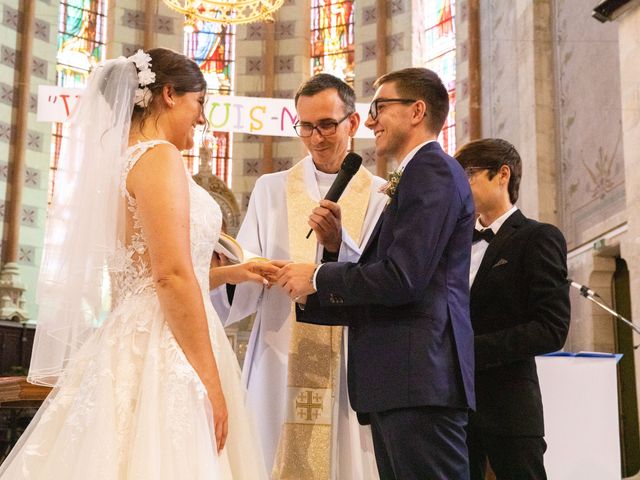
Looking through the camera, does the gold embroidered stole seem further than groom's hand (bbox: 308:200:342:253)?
Yes

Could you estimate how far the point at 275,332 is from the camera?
3.57m

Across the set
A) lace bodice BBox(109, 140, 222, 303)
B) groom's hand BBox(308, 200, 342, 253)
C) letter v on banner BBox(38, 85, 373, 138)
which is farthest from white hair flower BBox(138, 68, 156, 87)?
letter v on banner BBox(38, 85, 373, 138)

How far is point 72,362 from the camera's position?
261 centimetres

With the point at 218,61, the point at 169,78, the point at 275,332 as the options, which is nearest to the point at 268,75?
the point at 218,61

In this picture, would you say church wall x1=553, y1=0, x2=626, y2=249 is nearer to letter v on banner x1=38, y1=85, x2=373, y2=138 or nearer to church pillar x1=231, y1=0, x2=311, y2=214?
letter v on banner x1=38, y1=85, x2=373, y2=138

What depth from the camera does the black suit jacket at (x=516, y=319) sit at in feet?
9.62

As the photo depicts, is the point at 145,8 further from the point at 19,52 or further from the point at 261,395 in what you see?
the point at 261,395

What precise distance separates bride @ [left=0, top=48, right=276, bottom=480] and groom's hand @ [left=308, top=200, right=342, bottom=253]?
344 millimetres

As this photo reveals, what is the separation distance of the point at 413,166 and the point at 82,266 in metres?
1.09

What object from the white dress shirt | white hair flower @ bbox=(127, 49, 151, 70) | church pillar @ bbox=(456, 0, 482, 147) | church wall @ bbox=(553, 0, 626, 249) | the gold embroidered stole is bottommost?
the gold embroidered stole

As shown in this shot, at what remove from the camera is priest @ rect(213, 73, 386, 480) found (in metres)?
3.38

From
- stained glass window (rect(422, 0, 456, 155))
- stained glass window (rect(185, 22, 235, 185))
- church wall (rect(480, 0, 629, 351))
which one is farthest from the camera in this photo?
stained glass window (rect(185, 22, 235, 185))

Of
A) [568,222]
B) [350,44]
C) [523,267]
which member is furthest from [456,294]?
[350,44]

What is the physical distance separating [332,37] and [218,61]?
7.17ft
